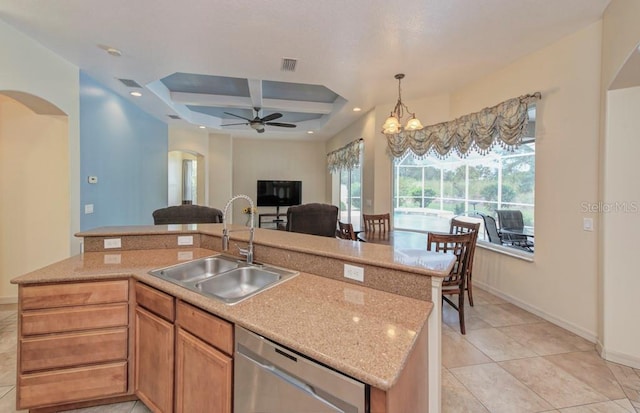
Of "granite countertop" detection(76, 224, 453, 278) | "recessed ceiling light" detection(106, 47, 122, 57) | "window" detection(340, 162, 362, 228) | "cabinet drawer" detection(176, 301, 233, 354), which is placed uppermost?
"recessed ceiling light" detection(106, 47, 122, 57)

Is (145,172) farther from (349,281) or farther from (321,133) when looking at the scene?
(349,281)

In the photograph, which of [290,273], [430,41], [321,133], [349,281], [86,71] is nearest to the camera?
[349,281]

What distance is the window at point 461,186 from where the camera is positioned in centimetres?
366

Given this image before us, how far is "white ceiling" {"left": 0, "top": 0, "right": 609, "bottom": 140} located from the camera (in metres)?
2.43

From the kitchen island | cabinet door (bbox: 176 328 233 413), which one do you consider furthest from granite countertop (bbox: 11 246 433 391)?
cabinet door (bbox: 176 328 233 413)

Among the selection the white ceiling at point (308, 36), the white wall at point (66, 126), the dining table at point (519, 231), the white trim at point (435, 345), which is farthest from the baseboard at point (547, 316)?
the white wall at point (66, 126)

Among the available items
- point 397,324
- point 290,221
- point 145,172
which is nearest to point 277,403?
point 397,324

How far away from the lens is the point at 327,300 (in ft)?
4.73

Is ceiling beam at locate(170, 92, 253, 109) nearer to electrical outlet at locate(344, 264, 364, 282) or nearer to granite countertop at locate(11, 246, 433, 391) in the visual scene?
granite countertop at locate(11, 246, 433, 391)

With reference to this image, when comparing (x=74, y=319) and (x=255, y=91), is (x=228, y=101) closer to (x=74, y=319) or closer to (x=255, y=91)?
(x=255, y=91)

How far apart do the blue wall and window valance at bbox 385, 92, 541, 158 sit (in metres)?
4.40

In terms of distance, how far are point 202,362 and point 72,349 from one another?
975 mm

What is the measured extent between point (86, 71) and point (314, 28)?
123 inches

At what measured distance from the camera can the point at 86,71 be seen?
371 cm
